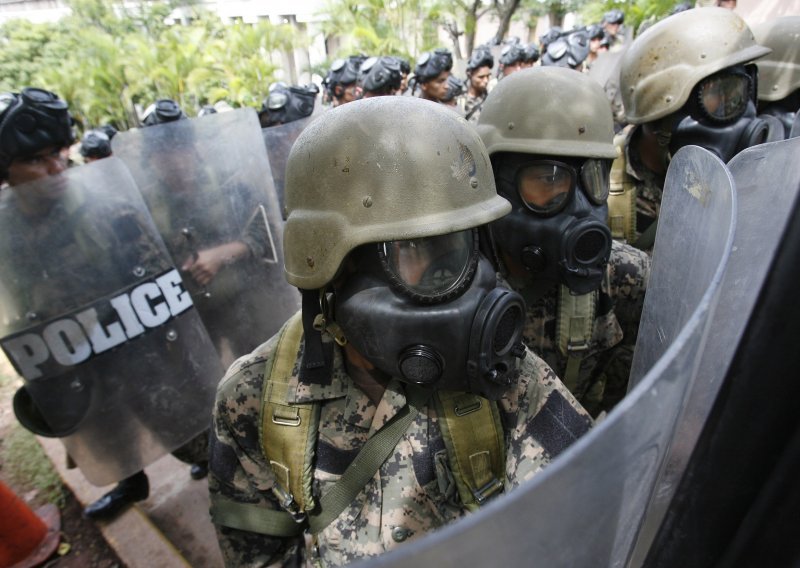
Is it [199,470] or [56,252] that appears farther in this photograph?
[199,470]

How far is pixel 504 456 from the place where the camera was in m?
1.45

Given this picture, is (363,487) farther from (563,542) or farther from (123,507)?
(123,507)

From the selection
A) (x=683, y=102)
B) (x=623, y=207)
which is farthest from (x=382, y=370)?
(x=683, y=102)

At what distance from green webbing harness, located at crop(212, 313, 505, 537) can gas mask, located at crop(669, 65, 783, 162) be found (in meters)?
2.39

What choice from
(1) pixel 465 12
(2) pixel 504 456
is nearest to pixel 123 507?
(2) pixel 504 456

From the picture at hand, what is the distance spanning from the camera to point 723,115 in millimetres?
2812

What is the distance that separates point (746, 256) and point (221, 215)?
294 cm

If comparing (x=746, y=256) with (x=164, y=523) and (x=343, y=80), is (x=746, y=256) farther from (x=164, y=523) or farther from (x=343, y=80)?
(x=343, y=80)

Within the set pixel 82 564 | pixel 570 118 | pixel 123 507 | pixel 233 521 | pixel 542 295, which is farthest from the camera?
pixel 123 507

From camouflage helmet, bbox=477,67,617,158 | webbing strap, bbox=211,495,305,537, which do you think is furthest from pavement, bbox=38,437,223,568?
camouflage helmet, bbox=477,67,617,158

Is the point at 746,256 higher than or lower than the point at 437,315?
higher

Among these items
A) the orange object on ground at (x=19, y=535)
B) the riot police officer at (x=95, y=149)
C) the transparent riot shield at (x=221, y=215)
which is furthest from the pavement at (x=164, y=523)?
the riot police officer at (x=95, y=149)

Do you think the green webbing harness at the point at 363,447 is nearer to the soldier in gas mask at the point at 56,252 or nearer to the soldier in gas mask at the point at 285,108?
the soldier in gas mask at the point at 56,252

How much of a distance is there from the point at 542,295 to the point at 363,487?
1295 mm
